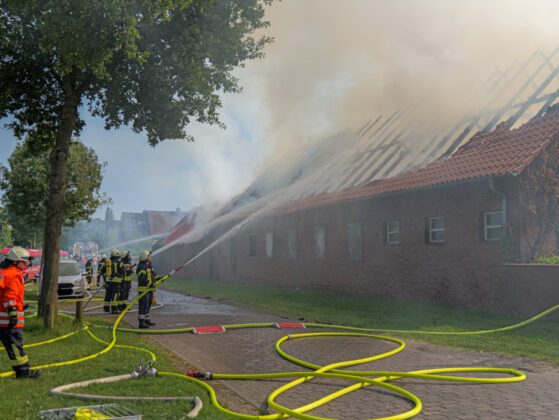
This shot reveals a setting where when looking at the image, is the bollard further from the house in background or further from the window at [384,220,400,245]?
the window at [384,220,400,245]

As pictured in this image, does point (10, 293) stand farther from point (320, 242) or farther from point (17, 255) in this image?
point (320, 242)

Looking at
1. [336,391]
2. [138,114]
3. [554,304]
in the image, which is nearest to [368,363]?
[336,391]

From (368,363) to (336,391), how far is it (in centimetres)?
162

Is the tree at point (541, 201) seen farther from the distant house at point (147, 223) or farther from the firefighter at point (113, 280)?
the distant house at point (147, 223)

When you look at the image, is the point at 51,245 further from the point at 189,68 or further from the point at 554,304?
the point at 554,304

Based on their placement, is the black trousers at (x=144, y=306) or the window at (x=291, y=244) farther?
the window at (x=291, y=244)

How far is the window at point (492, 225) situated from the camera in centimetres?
1252

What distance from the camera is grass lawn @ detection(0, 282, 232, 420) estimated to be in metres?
4.80

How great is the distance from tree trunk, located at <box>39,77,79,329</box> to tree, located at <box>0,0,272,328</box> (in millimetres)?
21

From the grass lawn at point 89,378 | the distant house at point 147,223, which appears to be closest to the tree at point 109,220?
the distant house at point 147,223

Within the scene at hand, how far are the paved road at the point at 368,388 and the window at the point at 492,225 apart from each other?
17.2 feet

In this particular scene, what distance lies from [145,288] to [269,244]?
1361cm

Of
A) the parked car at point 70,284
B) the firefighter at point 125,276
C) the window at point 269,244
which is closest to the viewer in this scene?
the firefighter at point 125,276

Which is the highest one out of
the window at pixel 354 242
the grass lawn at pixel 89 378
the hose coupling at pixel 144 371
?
the window at pixel 354 242
